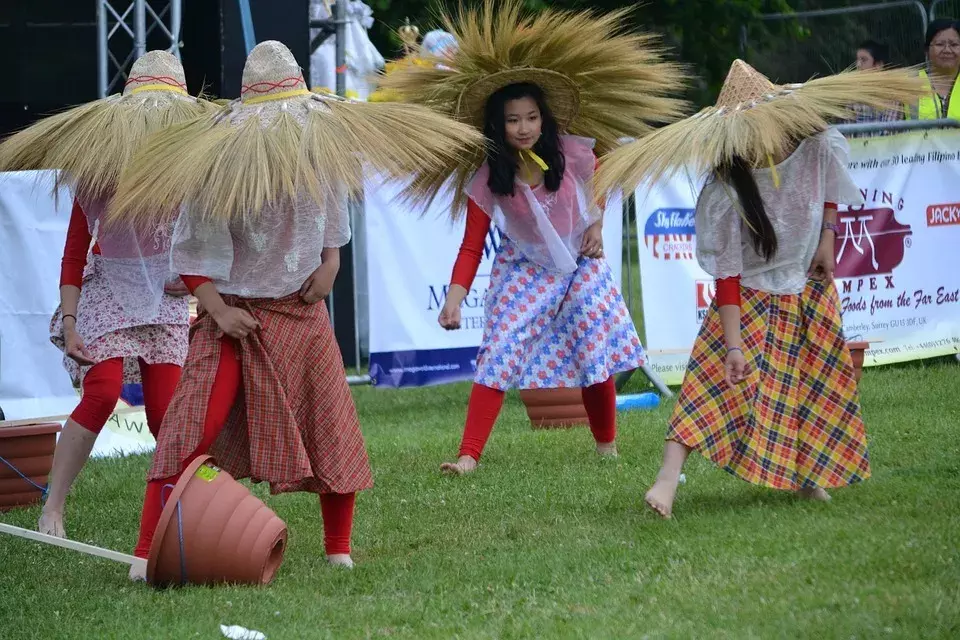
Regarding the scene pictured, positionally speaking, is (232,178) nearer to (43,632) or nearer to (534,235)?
(43,632)

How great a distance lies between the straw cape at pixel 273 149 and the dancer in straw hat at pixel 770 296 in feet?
3.08

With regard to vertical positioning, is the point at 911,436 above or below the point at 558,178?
below

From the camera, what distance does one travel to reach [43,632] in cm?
416

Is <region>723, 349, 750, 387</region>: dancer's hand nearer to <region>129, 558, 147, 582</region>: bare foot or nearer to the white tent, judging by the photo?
<region>129, 558, 147, 582</region>: bare foot

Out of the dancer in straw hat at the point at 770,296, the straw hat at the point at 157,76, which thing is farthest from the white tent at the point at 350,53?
the dancer in straw hat at the point at 770,296

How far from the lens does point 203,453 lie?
466 centimetres

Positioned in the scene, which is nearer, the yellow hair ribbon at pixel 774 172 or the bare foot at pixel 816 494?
the yellow hair ribbon at pixel 774 172

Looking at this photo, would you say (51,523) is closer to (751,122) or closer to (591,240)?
(591,240)

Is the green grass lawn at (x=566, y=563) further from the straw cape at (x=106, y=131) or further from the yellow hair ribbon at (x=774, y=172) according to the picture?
the straw cape at (x=106, y=131)

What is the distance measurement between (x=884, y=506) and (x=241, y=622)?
235 cm

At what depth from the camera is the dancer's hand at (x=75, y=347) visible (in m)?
5.41

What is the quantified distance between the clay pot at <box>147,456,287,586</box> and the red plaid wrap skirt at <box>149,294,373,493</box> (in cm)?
12

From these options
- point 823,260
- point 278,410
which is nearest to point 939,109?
point 823,260

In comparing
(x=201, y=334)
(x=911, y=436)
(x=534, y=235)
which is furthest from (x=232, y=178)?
(x=911, y=436)
